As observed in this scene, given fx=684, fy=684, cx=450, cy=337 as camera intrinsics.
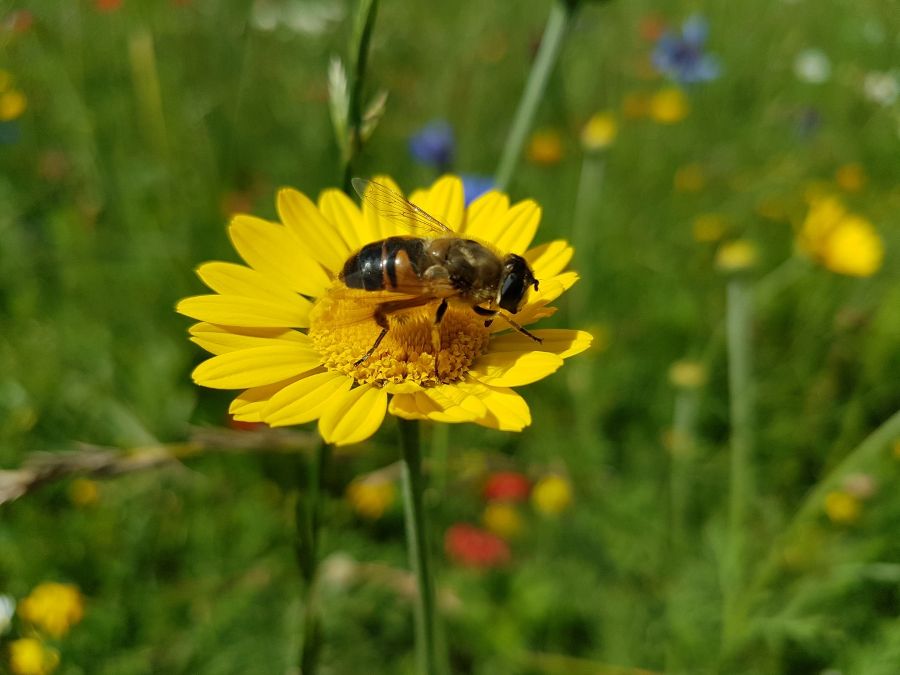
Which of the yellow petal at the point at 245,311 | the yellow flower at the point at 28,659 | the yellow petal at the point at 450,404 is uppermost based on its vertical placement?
the yellow petal at the point at 245,311

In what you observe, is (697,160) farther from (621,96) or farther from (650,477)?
(650,477)

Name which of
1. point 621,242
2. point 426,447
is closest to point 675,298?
point 621,242

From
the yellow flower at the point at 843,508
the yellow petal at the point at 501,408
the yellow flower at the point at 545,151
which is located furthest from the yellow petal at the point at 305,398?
the yellow flower at the point at 545,151

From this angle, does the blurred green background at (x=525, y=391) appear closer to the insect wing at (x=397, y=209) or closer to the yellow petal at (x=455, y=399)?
the insect wing at (x=397, y=209)

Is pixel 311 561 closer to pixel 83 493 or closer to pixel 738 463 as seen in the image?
pixel 738 463

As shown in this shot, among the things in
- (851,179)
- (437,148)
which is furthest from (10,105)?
(851,179)

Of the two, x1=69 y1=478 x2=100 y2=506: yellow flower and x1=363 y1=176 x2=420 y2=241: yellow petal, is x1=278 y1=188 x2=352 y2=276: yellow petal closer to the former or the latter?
x1=363 y1=176 x2=420 y2=241: yellow petal
